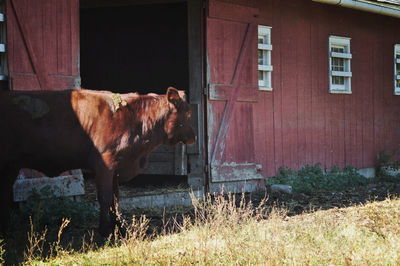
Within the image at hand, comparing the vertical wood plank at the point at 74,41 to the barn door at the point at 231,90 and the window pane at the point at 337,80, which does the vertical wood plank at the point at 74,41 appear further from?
the window pane at the point at 337,80

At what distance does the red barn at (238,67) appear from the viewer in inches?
275

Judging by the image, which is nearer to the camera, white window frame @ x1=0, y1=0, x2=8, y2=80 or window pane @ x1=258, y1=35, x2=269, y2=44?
white window frame @ x1=0, y1=0, x2=8, y2=80

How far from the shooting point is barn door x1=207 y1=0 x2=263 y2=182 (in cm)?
895

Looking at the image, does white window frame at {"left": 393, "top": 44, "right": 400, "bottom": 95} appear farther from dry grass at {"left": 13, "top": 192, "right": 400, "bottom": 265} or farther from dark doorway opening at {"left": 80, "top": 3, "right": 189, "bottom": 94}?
dry grass at {"left": 13, "top": 192, "right": 400, "bottom": 265}

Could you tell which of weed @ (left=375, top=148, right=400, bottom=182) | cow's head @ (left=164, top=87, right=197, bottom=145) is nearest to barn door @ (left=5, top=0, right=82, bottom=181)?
cow's head @ (left=164, top=87, right=197, bottom=145)

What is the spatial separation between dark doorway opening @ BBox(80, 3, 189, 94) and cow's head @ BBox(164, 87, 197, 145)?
449 centimetres

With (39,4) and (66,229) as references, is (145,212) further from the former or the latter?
(39,4)

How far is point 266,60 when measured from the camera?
34.6 ft

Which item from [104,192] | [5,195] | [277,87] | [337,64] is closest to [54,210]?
[5,195]

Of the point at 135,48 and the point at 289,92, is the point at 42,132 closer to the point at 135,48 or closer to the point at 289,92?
the point at 135,48

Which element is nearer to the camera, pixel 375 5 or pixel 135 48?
pixel 135 48

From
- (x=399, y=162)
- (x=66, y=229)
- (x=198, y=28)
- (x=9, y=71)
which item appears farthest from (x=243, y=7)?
(x=399, y=162)

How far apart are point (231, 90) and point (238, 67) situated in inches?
18.8

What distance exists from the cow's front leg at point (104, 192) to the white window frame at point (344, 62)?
7588 mm
